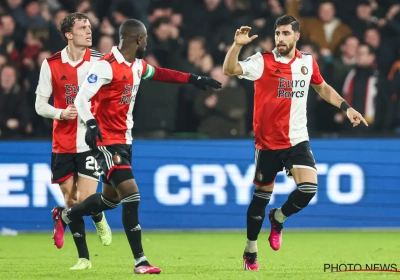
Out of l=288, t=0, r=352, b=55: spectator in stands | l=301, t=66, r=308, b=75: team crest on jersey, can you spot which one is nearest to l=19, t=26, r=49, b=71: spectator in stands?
l=288, t=0, r=352, b=55: spectator in stands

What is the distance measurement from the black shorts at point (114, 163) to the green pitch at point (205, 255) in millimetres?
801

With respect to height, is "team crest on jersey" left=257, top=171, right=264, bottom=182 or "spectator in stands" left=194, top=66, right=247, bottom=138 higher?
"spectator in stands" left=194, top=66, right=247, bottom=138

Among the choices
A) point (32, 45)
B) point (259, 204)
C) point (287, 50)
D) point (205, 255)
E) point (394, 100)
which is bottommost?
point (205, 255)

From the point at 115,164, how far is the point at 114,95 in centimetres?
58

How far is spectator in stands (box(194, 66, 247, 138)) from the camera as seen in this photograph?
500 inches

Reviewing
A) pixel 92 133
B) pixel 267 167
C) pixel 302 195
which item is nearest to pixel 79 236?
pixel 92 133

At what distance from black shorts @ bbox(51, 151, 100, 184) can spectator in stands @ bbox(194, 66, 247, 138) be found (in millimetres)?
3955

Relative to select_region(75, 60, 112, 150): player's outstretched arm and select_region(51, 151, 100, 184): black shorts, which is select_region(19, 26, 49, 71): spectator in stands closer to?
select_region(51, 151, 100, 184): black shorts

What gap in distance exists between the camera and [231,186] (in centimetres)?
1263

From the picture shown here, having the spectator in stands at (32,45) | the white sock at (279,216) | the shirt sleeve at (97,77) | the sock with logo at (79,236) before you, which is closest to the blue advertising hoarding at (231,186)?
the spectator in stands at (32,45)

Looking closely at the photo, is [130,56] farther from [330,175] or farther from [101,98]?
[330,175]

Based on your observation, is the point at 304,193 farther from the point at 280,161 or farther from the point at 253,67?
the point at 253,67

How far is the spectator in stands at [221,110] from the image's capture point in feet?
41.6

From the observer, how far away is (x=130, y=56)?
7.95 m
